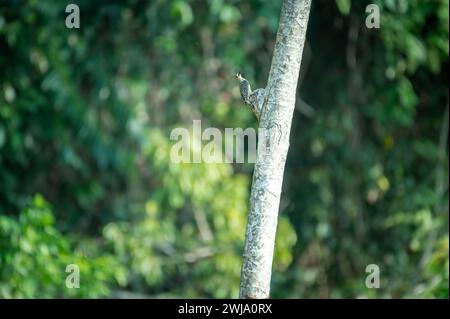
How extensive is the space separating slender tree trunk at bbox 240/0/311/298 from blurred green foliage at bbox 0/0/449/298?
2.30 metres

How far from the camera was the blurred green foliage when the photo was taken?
5.10 metres

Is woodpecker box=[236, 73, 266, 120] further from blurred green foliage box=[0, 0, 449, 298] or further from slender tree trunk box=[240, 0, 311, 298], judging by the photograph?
blurred green foliage box=[0, 0, 449, 298]

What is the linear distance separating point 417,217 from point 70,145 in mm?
2656

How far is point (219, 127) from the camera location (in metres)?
5.79

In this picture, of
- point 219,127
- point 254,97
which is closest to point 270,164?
point 254,97

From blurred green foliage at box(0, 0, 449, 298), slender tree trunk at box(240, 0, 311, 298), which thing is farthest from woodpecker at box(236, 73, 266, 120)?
blurred green foliage at box(0, 0, 449, 298)

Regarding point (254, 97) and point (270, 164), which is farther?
point (254, 97)

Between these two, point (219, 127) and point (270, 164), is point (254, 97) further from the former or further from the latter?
point (219, 127)

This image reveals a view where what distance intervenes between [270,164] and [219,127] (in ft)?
11.3

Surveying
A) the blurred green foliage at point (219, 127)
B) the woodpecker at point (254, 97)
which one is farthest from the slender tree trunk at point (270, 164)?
the blurred green foliage at point (219, 127)

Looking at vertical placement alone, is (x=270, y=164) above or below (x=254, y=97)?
below

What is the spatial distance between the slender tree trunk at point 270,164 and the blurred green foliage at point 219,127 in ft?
7.53

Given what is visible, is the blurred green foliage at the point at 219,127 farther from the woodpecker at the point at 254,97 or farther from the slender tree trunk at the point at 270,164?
the slender tree trunk at the point at 270,164
